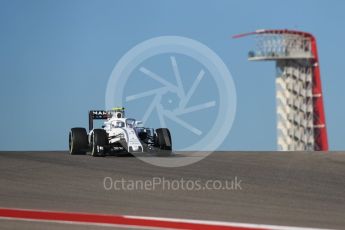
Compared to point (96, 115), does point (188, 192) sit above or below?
below

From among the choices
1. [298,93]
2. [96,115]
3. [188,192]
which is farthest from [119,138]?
[298,93]

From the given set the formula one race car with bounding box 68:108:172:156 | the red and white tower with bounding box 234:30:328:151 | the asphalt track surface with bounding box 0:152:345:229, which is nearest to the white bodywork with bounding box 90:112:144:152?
the formula one race car with bounding box 68:108:172:156

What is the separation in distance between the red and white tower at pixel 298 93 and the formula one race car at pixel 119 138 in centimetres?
6151

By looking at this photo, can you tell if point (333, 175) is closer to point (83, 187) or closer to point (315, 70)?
point (83, 187)

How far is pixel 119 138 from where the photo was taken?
2492cm

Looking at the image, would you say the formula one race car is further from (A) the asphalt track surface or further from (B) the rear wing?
(A) the asphalt track surface

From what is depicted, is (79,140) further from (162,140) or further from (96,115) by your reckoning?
(162,140)

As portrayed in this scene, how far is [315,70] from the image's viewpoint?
3450 inches

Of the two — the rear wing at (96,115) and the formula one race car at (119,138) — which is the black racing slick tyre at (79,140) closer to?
the formula one race car at (119,138)

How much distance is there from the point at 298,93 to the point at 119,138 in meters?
64.9

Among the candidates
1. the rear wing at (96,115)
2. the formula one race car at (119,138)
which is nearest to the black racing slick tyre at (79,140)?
the formula one race car at (119,138)

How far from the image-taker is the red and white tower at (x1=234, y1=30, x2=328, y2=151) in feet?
285

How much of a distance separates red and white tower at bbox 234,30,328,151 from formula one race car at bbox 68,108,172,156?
61.5m

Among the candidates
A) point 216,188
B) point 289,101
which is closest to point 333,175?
point 216,188
